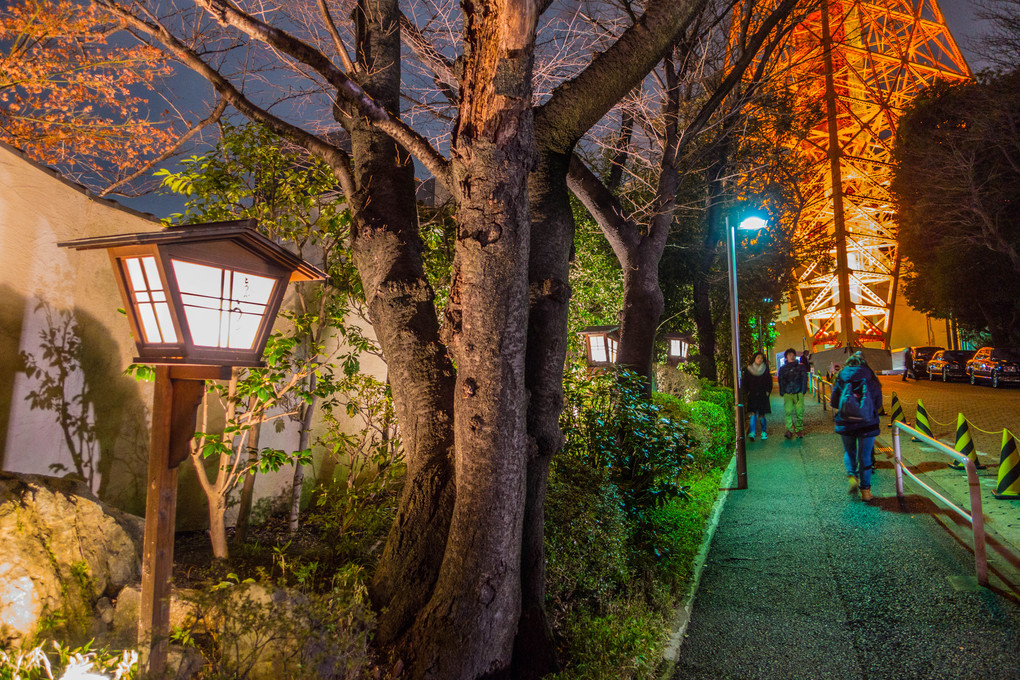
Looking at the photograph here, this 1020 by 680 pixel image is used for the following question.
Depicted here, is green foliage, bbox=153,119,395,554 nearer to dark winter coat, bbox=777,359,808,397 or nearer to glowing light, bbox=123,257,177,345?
glowing light, bbox=123,257,177,345

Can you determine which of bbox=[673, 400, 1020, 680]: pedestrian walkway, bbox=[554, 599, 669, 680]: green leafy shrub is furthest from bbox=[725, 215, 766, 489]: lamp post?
bbox=[554, 599, 669, 680]: green leafy shrub

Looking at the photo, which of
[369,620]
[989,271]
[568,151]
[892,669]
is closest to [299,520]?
[369,620]

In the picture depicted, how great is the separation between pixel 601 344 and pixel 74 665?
329 inches

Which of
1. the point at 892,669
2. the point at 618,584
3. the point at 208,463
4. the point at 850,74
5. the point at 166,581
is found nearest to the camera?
the point at 166,581

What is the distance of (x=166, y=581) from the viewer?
281 cm

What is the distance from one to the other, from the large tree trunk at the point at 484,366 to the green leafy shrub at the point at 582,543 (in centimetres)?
106

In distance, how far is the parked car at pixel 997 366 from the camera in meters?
23.2

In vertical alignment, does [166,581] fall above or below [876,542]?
above

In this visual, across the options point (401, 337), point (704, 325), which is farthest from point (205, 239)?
point (704, 325)

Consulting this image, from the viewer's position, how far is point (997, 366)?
23719 mm

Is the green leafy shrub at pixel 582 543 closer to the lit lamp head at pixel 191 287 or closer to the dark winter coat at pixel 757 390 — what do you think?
the lit lamp head at pixel 191 287

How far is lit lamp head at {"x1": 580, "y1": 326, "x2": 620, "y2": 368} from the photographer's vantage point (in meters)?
9.88

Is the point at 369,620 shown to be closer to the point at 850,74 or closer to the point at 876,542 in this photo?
the point at 876,542

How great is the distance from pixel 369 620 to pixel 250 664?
68 cm
